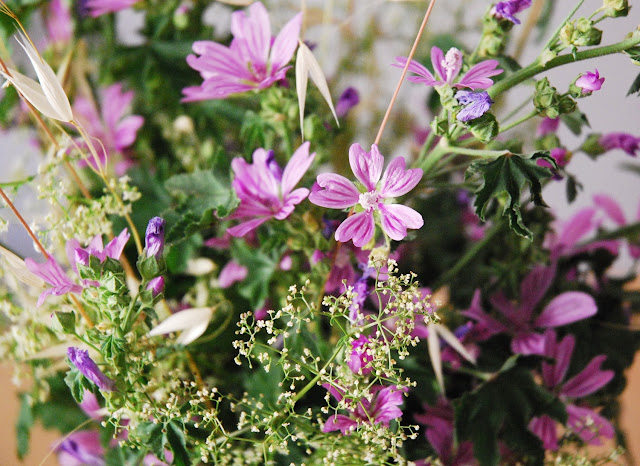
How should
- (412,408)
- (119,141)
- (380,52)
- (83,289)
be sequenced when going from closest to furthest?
(83,289), (412,408), (119,141), (380,52)

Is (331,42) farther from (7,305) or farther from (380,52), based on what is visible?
(7,305)

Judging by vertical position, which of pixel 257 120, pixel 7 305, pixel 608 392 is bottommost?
pixel 608 392

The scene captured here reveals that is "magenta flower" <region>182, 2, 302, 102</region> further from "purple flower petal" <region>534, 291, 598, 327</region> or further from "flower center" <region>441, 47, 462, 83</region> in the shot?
"purple flower petal" <region>534, 291, 598, 327</region>

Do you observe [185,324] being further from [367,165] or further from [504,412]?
[504,412]

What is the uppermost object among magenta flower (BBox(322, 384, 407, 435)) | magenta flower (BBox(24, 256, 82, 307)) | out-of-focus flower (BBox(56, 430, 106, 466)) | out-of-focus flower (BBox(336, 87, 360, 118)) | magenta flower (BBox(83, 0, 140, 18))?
magenta flower (BBox(83, 0, 140, 18))

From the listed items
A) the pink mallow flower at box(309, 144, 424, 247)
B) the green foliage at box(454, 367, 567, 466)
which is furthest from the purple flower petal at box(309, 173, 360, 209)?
the green foliage at box(454, 367, 567, 466)

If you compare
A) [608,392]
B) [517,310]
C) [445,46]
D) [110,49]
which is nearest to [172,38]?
[110,49]

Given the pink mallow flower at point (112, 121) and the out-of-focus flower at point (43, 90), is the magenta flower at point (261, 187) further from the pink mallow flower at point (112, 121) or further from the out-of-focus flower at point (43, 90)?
the pink mallow flower at point (112, 121)
